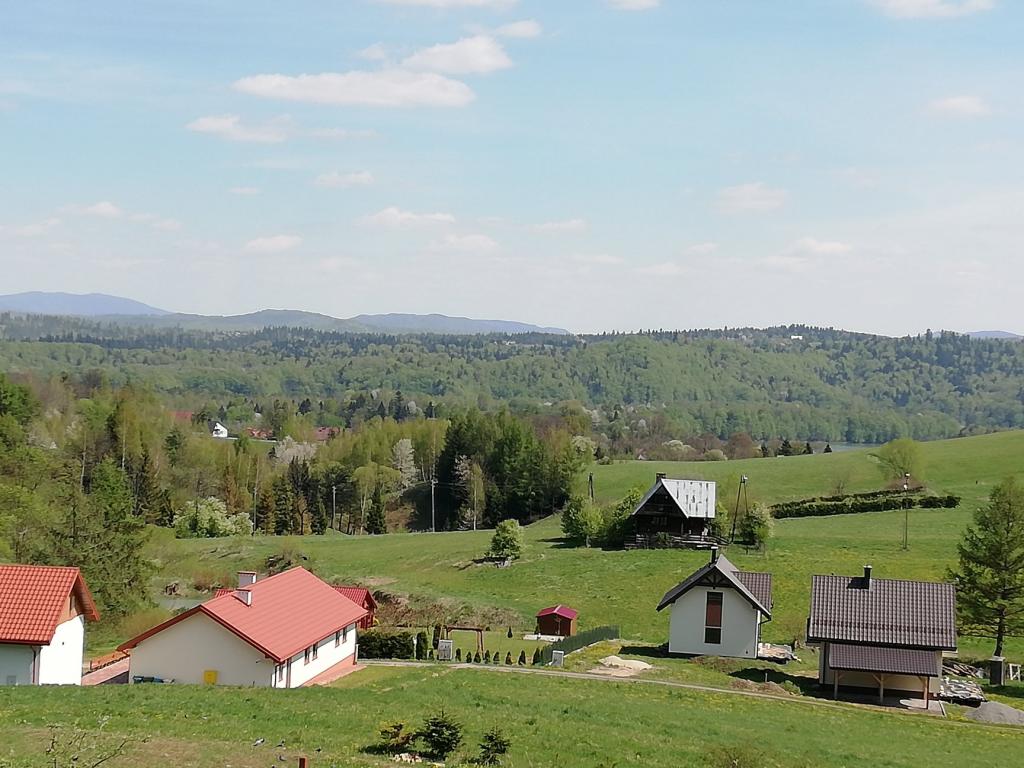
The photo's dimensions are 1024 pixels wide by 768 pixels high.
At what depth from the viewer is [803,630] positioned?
53031mm

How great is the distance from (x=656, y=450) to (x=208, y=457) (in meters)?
87.0

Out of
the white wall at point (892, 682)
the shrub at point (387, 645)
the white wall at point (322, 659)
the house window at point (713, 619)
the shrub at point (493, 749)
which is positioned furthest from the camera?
the house window at point (713, 619)

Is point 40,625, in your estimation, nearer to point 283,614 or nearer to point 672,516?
point 283,614

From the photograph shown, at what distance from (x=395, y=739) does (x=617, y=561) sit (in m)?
49.8

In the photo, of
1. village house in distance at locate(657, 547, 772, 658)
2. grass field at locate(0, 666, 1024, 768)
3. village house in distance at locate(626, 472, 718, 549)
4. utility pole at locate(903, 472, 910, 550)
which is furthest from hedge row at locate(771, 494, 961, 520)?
grass field at locate(0, 666, 1024, 768)

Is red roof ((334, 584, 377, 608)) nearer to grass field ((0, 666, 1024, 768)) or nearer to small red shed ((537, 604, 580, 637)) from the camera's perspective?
small red shed ((537, 604, 580, 637))

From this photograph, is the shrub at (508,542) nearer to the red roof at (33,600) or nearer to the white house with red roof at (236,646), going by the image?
the white house with red roof at (236,646)

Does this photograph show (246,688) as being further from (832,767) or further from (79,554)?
(79,554)

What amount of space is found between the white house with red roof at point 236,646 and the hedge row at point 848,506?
191ft

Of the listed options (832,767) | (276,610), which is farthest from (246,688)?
(832,767)

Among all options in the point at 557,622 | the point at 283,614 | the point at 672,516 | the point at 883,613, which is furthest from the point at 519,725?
the point at 672,516

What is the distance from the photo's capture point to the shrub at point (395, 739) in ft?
76.4

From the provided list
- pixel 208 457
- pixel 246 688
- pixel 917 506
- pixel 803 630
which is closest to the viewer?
pixel 246 688

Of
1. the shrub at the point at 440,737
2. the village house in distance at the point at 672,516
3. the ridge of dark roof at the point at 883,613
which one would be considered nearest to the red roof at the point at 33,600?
the shrub at the point at 440,737
